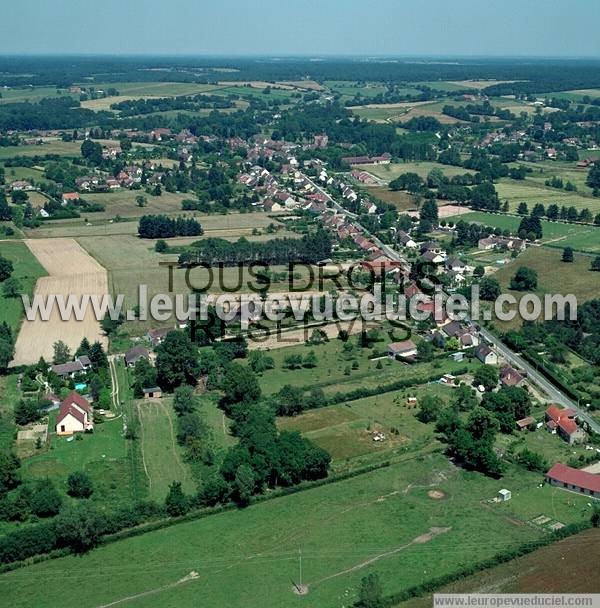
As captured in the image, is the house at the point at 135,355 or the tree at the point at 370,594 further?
the house at the point at 135,355

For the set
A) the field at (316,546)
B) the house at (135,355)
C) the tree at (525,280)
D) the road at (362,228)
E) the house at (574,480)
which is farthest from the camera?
the road at (362,228)

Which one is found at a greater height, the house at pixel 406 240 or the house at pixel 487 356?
the house at pixel 406 240

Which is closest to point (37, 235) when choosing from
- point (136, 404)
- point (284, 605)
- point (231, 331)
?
point (231, 331)

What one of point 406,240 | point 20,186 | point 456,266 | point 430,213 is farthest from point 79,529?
point 20,186

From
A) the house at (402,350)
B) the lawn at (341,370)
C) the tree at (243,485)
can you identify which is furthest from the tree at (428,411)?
the tree at (243,485)

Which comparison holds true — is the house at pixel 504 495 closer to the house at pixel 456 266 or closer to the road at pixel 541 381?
the road at pixel 541 381

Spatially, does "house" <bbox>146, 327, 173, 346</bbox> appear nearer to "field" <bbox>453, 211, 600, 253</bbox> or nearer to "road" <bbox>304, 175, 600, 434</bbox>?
"road" <bbox>304, 175, 600, 434</bbox>
